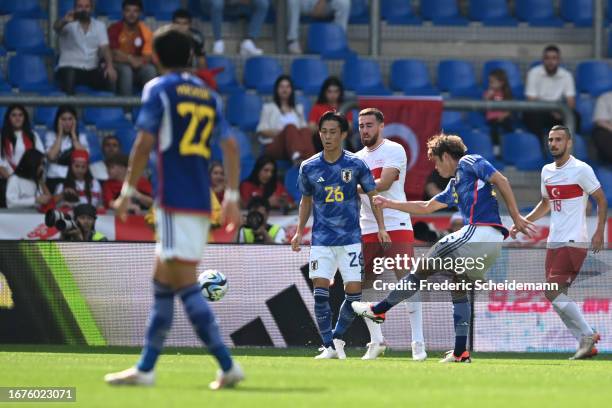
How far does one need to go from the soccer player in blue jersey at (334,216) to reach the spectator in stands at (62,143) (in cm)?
521

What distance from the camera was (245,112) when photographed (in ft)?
60.9

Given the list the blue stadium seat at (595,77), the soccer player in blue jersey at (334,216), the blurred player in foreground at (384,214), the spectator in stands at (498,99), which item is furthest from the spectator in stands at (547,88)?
the soccer player in blue jersey at (334,216)

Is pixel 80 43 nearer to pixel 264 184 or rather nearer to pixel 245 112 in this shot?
pixel 245 112

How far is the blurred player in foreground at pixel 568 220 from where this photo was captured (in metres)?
12.8

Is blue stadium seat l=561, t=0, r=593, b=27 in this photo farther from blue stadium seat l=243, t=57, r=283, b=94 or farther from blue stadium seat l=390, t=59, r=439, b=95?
blue stadium seat l=243, t=57, r=283, b=94

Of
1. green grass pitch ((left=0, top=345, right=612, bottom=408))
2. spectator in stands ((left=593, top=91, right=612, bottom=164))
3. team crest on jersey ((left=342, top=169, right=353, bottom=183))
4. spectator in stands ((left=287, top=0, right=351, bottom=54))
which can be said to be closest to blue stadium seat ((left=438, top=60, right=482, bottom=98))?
spectator in stands ((left=287, top=0, right=351, bottom=54))

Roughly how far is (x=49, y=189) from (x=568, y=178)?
21.2 feet

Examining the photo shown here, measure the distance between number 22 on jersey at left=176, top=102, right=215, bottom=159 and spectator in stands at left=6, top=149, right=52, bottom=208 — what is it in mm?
8058

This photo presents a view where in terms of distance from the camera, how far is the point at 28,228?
15.4m

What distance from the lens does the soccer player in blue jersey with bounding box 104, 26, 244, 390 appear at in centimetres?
782

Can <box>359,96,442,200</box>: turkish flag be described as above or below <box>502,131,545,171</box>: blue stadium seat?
above

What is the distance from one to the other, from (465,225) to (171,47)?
4258 millimetres

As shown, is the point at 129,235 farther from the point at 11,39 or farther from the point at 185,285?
the point at 185,285

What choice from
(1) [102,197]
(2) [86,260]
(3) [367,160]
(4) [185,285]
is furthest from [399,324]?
(4) [185,285]
